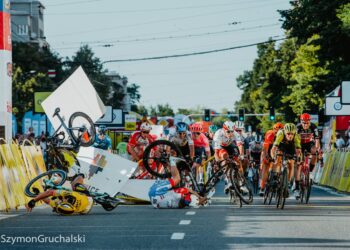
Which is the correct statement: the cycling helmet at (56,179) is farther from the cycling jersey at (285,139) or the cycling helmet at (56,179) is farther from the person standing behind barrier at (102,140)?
the person standing behind barrier at (102,140)

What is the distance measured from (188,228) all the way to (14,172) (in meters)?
6.40

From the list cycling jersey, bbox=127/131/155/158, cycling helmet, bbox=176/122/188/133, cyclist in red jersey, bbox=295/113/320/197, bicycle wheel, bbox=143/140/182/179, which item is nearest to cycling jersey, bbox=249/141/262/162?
cycling jersey, bbox=127/131/155/158

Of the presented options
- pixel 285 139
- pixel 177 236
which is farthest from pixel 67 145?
pixel 177 236

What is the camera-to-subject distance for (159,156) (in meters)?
20.7

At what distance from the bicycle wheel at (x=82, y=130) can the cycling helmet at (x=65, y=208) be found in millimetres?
3706

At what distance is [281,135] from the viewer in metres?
21.1

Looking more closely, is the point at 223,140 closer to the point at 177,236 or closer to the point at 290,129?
the point at 290,129

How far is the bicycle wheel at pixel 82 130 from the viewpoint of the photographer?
22.4 metres

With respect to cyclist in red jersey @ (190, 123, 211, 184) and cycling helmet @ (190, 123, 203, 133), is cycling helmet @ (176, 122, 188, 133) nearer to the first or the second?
cyclist in red jersey @ (190, 123, 211, 184)

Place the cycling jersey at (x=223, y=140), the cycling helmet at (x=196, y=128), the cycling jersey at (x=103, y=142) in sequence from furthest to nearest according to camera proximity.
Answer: the cycling jersey at (x=103, y=142)
the cycling helmet at (x=196, y=128)
the cycling jersey at (x=223, y=140)

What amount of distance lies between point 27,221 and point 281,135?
5985 millimetres

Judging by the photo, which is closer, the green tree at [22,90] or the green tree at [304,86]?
the green tree at [304,86]

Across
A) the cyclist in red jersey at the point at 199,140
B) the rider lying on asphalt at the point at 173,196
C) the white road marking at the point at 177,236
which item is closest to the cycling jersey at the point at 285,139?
the rider lying on asphalt at the point at 173,196

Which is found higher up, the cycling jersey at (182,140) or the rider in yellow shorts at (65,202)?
the cycling jersey at (182,140)
